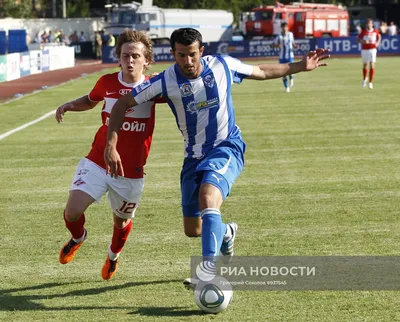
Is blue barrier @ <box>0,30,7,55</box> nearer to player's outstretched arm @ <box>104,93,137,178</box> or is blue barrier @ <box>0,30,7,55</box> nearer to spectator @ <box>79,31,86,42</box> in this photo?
player's outstretched arm @ <box>104,93,137,178</box>

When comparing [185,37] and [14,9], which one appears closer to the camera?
[185,37]

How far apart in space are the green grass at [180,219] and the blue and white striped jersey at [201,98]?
3.71 feet

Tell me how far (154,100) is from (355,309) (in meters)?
2.10

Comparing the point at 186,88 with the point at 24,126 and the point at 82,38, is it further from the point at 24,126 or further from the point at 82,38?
the point at 82,38

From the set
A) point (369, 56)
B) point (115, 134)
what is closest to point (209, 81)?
point (115, 134)

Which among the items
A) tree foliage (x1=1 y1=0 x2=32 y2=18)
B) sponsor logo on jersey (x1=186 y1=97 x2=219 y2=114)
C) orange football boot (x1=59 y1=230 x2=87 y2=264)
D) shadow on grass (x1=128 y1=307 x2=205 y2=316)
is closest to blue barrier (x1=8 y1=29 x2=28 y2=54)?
orange football boot (x1=59 y1=230 x2=87 y2=264)

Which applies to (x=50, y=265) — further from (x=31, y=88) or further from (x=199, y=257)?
(x=31, y=88)

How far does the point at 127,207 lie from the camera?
7.37 metres

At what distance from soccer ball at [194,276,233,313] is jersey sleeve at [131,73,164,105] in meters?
1.42

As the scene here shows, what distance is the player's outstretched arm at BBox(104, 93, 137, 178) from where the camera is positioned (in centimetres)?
653

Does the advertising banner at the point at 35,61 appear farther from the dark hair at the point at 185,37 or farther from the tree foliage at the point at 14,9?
the dark hair at the point at 185,37

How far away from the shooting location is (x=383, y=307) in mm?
6203

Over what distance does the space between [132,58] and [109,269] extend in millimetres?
1650

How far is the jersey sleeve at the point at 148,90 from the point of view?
6703 mm
